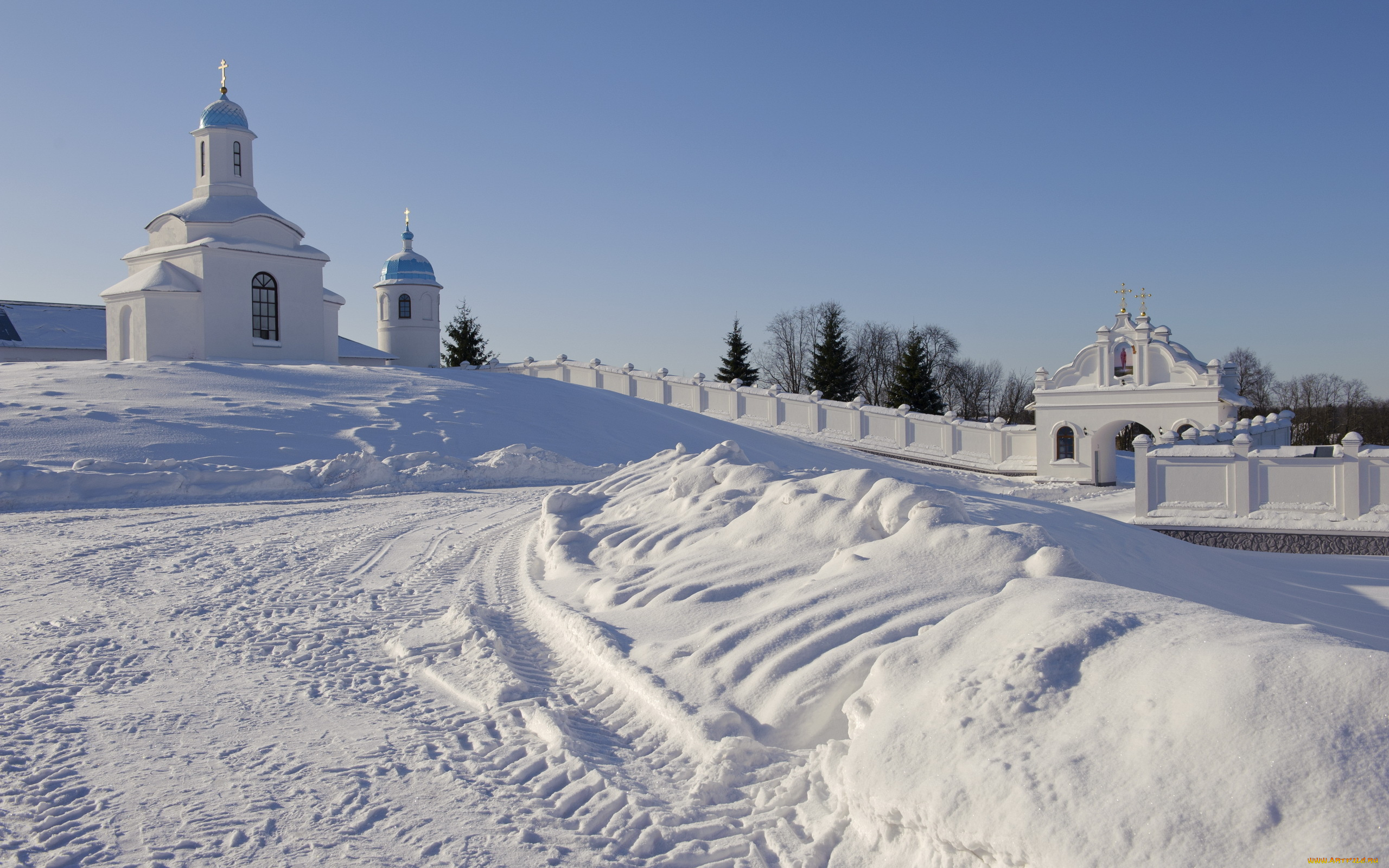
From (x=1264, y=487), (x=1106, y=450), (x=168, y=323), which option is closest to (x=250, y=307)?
(x=168, y=323)

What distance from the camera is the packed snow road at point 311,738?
3.39 m

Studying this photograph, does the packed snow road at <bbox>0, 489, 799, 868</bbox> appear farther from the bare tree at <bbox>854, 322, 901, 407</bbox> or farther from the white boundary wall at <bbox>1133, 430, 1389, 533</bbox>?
the bare tree at <bbox>854, 322, 901, 407</bbox>

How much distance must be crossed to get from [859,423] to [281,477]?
22.5 m

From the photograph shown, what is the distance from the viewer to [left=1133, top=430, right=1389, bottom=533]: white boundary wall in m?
16.4

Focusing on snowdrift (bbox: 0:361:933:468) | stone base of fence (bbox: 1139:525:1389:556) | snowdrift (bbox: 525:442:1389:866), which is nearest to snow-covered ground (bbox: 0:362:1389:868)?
snowdrift (bbox: 525:442:1389:866)

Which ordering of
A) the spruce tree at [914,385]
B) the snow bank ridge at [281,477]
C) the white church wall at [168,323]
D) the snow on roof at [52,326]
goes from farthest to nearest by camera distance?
the spruce tree at [914,385]
the snow on roof at [52,326]
the white church wall at [168,323]
the snow bank ridge at [281,477]

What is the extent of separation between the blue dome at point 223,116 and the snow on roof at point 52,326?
1281 centimetres

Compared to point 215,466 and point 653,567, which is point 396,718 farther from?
point 215,466

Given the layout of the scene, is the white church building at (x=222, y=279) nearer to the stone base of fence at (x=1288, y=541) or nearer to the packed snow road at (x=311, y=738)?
the packed snow road at (x=311, y=738)

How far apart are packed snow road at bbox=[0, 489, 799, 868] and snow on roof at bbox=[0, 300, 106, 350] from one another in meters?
35.8

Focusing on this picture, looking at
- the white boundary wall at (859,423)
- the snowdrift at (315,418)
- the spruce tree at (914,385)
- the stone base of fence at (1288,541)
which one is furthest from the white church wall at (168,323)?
the spruce tree at (914,385)

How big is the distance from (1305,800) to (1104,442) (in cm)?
3068

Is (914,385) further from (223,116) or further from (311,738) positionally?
(311,738)

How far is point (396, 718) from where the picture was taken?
4.62 m
